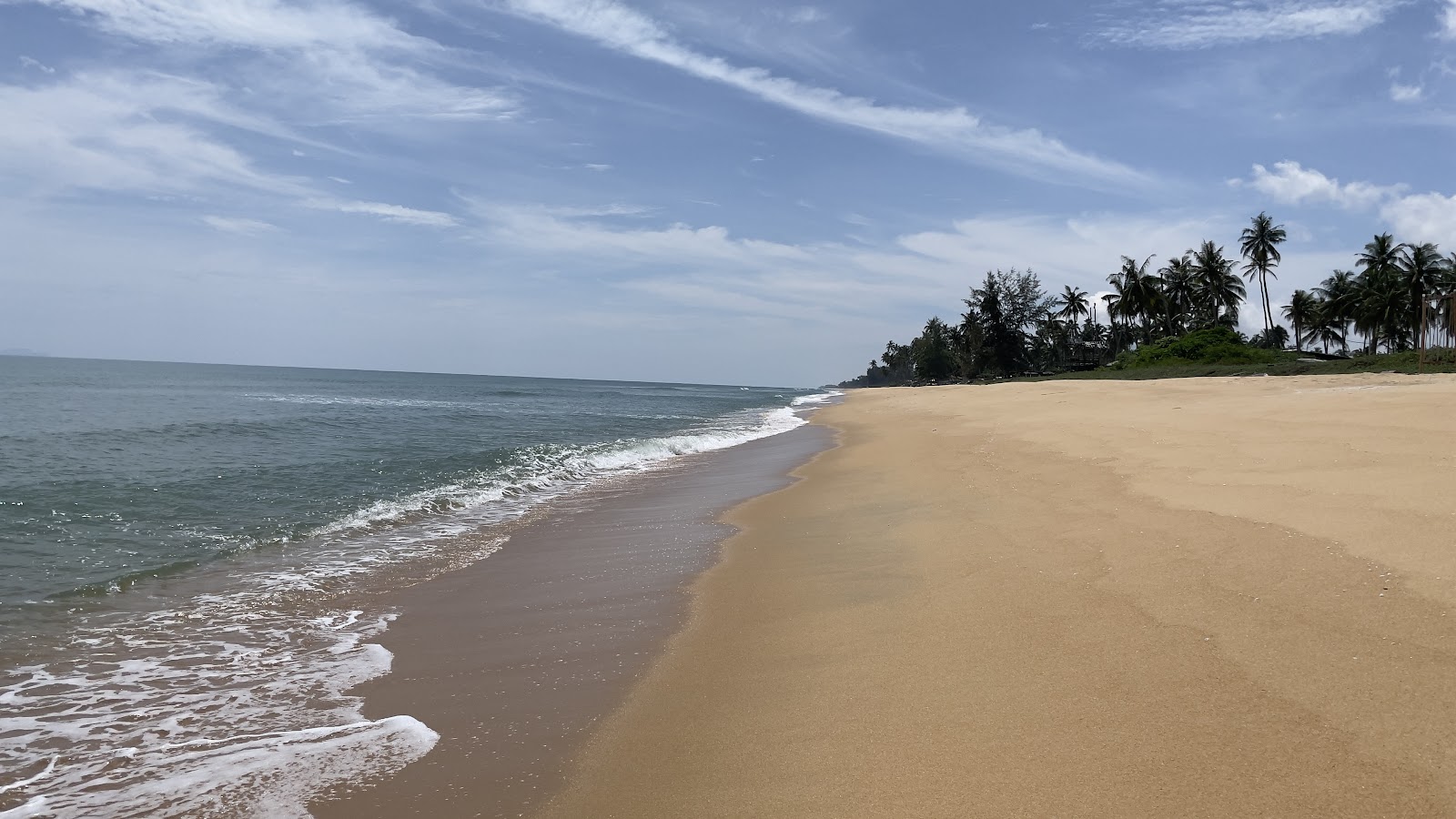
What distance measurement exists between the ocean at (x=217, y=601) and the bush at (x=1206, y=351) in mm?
43075

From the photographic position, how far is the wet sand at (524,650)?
3381mm

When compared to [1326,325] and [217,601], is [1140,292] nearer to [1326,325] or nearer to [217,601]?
[1326,325]

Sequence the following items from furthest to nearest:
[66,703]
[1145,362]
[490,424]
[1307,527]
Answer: [1145,362]
[490,424]
[1307,527]
[66,703]

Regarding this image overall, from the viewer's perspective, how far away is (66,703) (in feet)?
14.5

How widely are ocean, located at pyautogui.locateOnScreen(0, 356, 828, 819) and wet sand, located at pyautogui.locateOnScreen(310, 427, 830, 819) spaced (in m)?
0.23

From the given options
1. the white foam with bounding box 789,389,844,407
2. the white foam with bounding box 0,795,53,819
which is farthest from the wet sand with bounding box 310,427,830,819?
the white foam with bounding box 789,389,844,407

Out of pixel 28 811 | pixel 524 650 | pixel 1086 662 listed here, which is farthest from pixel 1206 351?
pixel 28 811

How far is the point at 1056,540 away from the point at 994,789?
12.9ft

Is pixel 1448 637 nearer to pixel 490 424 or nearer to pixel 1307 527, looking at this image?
pixel 1307 527

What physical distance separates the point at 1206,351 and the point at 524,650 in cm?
5358

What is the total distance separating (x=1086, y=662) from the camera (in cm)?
391

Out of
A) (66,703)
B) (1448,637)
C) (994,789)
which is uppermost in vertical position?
(1448,637)

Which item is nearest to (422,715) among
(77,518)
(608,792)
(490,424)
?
(608,792)

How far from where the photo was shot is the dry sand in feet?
9.34
